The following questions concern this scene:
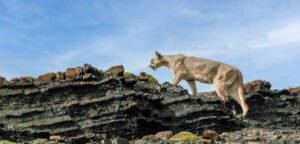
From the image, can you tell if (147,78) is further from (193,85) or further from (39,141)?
(39,141)

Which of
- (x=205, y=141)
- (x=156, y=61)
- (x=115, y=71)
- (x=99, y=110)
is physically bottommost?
(x=205, y=141)

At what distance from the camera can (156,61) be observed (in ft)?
151

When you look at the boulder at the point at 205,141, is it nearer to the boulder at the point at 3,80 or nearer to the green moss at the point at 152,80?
the green moss at the point at 152,80

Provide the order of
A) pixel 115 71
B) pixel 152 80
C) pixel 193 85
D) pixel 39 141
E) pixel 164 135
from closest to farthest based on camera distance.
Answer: pixel 39 141
pixel 164 135
pixel 115 71
pixel 193 85
pixel 152 80

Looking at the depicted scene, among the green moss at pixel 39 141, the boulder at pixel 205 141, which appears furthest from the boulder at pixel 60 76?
the boulder at pixel 205 141

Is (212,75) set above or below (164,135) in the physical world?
above

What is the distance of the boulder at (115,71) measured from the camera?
41.4m

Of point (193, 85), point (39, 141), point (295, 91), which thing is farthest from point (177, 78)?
point (295, 91)

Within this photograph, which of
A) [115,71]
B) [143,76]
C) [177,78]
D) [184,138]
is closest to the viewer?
[184,138]

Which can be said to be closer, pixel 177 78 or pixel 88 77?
pixel 88 77

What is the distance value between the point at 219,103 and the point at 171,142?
34.4 ft

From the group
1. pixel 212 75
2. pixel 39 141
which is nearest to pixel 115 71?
pixel 212 75

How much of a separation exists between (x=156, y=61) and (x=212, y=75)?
4449mm

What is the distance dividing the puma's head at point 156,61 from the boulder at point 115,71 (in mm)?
4785
